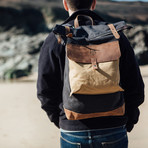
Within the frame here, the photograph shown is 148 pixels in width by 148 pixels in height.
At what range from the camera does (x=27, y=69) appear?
1447 centimetres

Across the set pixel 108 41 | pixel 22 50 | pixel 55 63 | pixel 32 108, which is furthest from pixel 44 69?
pixel 22 50

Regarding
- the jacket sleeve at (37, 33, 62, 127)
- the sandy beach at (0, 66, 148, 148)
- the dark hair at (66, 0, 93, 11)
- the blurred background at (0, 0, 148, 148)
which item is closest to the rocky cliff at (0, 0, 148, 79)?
the blurred background at (0, 0, 148, 148)

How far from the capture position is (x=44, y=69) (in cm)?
178

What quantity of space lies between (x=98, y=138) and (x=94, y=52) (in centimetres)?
49

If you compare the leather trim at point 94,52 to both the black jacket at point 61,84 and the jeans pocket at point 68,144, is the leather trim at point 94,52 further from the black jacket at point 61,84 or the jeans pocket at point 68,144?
the jeans pocket at point 68,144

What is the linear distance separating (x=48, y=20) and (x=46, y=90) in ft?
57.0

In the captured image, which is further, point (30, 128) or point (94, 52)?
point (30, 128)

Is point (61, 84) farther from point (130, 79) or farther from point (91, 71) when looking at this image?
point (130, 79)

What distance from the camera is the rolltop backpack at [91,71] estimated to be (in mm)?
1574

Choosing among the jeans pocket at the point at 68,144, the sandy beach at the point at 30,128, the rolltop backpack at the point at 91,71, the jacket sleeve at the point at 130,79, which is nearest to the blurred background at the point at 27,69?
the sandy beach at the point at 30,128

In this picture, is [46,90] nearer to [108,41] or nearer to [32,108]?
[108,41]

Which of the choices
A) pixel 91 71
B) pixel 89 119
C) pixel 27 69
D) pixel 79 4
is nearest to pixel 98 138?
pixel 89 119

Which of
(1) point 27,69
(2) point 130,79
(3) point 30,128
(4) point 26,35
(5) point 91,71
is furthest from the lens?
(4) point 26,35

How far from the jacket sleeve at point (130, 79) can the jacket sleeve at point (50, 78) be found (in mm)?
407
